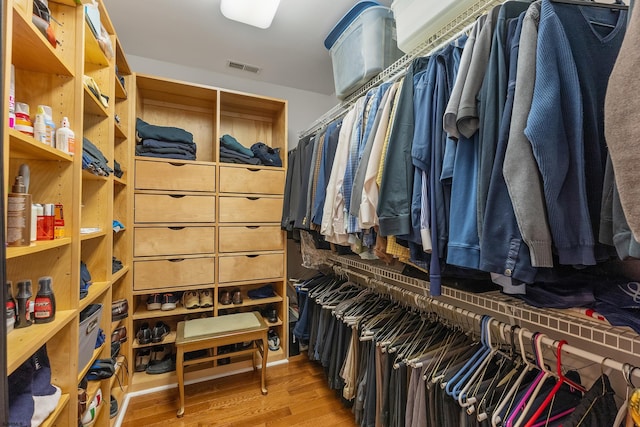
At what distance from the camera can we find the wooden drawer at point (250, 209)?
2.12m

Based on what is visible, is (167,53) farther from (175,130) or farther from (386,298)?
(386,298)

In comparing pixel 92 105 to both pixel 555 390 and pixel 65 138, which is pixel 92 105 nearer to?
pixel 65 138

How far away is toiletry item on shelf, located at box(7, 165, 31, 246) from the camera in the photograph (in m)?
0.80

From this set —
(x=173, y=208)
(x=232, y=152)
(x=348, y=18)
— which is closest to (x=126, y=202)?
(x=173, y=208)

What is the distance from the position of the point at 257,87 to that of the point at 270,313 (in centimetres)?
203

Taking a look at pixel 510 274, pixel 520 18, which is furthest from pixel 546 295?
pixel 520 18

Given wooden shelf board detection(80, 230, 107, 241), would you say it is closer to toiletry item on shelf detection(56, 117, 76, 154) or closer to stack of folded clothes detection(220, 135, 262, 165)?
toiletry item on shelf detection(56, 117, 76, 154)

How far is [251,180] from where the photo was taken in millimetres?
2199

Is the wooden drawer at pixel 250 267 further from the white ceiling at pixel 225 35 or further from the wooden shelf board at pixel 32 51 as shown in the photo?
the white ceiling at pixel 225 35

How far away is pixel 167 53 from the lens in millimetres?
2180

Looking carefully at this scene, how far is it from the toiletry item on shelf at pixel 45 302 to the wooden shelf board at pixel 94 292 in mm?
129

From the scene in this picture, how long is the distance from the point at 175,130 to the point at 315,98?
1.41m

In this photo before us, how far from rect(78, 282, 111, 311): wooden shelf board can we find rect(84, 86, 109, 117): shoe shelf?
0.87 m

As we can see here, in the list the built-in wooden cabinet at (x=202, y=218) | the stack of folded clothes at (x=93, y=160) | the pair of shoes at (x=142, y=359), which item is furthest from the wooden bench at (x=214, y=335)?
the stack of folded clothes at (x=93, y=160)
